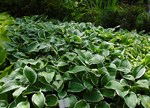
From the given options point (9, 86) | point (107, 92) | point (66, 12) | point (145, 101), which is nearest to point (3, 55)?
point (9, 86)

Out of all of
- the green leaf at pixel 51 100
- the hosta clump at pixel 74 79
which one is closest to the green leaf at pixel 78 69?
the hosta clump at pixel 74 79

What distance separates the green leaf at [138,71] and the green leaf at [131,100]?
23cm

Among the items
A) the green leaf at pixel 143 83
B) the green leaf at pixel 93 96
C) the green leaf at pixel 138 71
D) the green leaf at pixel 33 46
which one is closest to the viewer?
the green leaf at pixel 93 96

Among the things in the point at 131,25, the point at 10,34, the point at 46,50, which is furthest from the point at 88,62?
the point at 131,25

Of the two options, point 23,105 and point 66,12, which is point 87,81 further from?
point 66,12

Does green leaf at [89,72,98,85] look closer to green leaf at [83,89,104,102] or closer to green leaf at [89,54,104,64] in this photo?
green leaf at [83,89,104,102]

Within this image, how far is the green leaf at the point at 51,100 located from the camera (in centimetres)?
217

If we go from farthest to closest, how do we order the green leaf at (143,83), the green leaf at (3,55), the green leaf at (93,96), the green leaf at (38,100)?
the green leaf at (3,55) → the green leaf at (143,83) → the green leaf at (93,96) → the green leaf at (38,100)

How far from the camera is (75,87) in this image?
2.27 metres

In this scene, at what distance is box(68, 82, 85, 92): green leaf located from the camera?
226 cm

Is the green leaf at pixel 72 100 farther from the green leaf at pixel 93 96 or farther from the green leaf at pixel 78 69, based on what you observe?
the green leaf at pixel 78 69

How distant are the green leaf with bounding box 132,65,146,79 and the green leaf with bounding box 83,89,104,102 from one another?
38cm

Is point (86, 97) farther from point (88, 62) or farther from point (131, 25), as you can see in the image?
point (131, 25)

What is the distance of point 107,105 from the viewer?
2.22m
